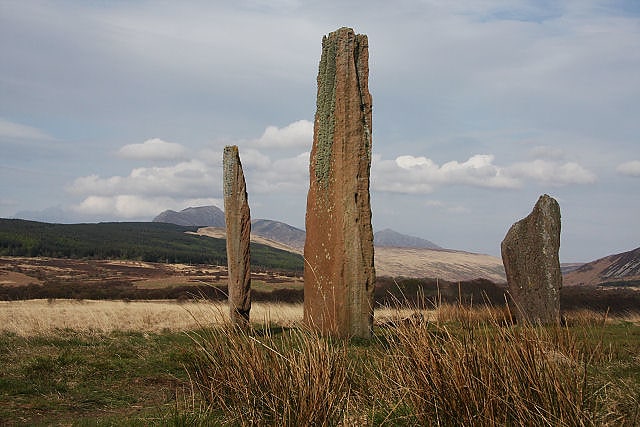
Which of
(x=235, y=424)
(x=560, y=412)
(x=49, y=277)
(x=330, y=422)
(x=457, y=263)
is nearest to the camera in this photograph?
(x=560, y=412)

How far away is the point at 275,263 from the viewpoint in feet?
339

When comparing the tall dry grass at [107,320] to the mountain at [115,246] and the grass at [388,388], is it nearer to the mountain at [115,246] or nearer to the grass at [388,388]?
the grass at [388,388]

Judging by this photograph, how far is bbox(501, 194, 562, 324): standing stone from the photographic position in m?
15.0

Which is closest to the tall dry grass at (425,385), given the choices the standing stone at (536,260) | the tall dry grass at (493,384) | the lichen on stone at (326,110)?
the tall dry grass at (493,384)

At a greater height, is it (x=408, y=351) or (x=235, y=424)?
(x=408, y=351)

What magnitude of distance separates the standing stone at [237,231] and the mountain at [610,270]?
78553 mm

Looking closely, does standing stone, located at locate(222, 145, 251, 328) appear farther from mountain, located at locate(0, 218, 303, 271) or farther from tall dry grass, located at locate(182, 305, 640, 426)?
mountain, located at locate(0, 218, 303, 271)

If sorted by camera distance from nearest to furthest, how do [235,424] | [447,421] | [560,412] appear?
1. [560,412]
2. [447,421]
3. [235,424]

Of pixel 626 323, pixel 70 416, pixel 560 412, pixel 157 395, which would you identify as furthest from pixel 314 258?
pixel 626 323

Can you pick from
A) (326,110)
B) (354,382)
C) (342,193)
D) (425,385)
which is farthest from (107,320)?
(425,385)

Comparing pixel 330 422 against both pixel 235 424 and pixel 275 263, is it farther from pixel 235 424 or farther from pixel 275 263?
pixel 275 263

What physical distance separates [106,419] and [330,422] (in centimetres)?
266

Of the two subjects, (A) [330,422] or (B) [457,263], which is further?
(B) [457,263]

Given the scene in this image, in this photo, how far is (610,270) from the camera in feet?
308
